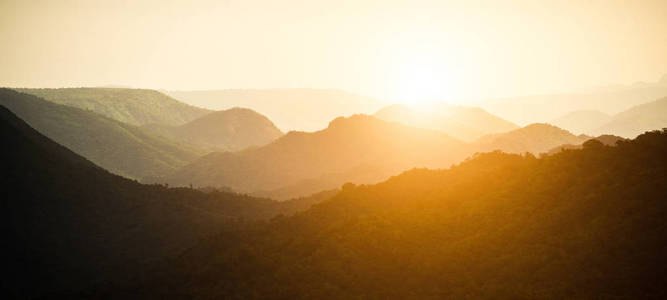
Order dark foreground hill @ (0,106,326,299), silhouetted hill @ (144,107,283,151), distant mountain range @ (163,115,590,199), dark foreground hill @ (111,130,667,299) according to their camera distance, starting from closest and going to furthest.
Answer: dark foreground hill @ (111,130,667,299), dark foreground hill @ (0,106,326,299), distant mountain range @ (163,115,590,199), silhouetted hill @ (144,107,283,151)

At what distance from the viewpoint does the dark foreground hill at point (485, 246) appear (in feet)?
68.2

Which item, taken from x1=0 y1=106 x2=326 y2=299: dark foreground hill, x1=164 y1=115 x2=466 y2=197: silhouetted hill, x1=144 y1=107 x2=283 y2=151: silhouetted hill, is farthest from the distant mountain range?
x1=144 y1=107 x2=283 y2=151: silhouetted hill

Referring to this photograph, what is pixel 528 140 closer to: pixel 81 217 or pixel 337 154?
pixel 337 154

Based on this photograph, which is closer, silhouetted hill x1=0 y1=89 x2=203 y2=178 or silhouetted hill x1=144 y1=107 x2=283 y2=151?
silhouetted hill x1=0 y1=89 x2=203 y2=178

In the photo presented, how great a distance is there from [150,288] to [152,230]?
18670 mm

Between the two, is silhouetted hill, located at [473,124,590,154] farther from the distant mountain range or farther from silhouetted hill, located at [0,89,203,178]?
silhouetted hill, located at [0,89,203,178]

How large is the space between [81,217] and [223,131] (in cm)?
14485

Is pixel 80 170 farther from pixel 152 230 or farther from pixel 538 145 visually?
pixel 538 145

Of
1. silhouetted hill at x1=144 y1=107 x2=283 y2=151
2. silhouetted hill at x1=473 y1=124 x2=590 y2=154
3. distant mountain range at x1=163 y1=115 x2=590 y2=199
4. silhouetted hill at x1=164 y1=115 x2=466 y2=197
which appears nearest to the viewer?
distant mountain range at x1=163 y1=115 x2=590 y2=199

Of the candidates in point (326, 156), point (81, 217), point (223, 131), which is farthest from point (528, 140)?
point (223, 131)

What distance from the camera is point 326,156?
362 ft

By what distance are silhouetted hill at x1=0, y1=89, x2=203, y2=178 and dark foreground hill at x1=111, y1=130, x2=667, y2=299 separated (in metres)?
97.1

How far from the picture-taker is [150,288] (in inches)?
1146

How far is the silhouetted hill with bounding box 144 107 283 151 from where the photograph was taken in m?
184
